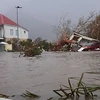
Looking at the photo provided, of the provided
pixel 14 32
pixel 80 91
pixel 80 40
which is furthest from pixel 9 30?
pixel 80 91

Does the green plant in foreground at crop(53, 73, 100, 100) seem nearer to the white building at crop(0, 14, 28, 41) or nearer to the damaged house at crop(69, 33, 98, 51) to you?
the damaged house at crop(69, 33, 98, 51)

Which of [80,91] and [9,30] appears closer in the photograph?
[80,91]

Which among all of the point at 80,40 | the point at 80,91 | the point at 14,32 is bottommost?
the point at 80,91

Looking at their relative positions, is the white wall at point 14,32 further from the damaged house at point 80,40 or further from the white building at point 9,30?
the damaged house at point 80,40

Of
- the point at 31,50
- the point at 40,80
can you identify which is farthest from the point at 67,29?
the point at 40,80

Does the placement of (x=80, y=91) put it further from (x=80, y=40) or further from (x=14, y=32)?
(x=14, y=32)

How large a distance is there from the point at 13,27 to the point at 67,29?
43.0 ft

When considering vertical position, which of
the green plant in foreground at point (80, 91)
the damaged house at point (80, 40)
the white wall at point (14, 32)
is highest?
the white wall at point (14, 32)

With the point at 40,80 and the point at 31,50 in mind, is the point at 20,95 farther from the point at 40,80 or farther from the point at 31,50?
the point at 31,50

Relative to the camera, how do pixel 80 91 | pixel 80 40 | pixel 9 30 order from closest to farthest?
pixel 80 91
pixel 80 40
pixel 9 30

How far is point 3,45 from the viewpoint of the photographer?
57594 millimetres

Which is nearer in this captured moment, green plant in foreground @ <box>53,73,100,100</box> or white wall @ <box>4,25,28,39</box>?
green plant in foreground @ <box>53,73,100,100</box>

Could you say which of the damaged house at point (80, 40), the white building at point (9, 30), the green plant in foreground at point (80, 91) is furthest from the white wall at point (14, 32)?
the green plant in foreground at point (80, 91)

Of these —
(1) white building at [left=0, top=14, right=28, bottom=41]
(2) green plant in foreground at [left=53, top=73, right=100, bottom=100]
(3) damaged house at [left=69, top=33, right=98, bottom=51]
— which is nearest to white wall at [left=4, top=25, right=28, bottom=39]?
(1) white building at [left=0, top=14, right=28, bottom=41]
